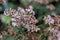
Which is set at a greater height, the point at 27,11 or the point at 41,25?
the point at 27,11

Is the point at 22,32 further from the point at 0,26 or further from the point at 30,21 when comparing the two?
the point at 0,26

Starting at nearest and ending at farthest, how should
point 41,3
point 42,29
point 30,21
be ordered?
point 30,21, point 42,29, point 41,3

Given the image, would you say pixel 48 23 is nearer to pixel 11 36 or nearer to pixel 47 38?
pixel 47 38

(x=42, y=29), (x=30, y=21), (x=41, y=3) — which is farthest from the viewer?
(x=41, y=3)

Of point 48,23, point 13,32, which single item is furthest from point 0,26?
point 48,23

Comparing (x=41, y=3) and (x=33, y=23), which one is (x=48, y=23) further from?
(x=41, y=3)

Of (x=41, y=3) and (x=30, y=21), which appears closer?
(x=30, y=21)

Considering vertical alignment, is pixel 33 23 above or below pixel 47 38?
above

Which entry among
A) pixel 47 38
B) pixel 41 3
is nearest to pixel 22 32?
pixel 47 38

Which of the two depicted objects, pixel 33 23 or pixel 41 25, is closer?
pixel 33 23
